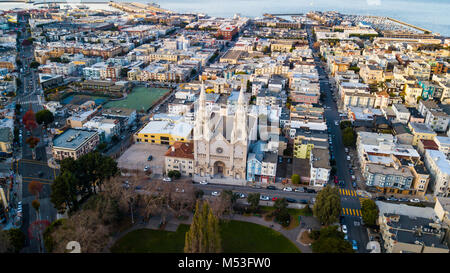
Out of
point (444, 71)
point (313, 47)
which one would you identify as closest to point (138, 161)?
point (444, 71)

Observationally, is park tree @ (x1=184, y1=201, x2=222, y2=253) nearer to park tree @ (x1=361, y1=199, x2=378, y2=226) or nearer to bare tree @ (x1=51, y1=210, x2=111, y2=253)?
bare tree @ (x1=51, y1=210, x2=111, y2=253)

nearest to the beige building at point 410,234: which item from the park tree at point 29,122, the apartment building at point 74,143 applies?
the apartment building at point 74,143

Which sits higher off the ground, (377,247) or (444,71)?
(444,71)

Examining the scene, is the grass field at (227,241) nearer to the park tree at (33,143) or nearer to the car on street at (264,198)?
the car on street at (264,198)

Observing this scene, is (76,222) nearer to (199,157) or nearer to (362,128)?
(199,157)

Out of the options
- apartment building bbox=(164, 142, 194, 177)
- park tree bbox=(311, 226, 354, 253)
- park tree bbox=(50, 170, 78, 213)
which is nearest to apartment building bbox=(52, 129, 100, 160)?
park tree bbox=(50, 170, 78, 213)

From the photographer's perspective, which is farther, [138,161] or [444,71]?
[444,71]
